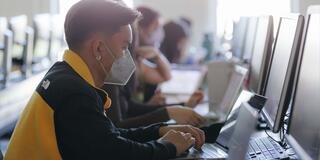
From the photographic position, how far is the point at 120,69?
1.49 metres

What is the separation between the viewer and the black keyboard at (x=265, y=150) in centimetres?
139

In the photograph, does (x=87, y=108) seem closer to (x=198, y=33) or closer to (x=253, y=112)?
(x=253, y=112)

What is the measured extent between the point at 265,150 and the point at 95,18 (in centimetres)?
59

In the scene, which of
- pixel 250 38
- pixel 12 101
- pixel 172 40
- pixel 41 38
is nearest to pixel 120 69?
pixel 250 38

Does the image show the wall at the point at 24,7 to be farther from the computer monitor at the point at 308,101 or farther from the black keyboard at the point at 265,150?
the computer monitor at the point at 308,101

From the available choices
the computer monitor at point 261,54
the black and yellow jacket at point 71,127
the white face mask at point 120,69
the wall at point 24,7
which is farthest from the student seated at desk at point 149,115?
the wall at point 24,7

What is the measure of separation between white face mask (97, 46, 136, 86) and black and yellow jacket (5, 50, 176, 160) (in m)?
0.08

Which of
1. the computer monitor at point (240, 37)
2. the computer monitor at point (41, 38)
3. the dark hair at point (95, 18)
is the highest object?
the dark hair at point (95, 18)

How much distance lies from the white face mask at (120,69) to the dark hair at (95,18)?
7 cm

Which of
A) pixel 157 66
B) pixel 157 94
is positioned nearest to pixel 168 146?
pixel 157 94

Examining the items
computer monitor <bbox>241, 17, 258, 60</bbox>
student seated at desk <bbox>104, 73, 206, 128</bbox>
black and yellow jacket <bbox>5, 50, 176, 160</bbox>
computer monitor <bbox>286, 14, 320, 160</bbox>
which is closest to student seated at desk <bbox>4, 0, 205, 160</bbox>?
black and yellow jacket <bbox>5, 50, 176, 160</bbox>

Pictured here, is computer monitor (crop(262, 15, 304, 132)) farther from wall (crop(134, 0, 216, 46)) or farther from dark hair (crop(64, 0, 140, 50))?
wall (crop(134, 0, 216, 46))

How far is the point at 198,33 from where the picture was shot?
6957 millimetres

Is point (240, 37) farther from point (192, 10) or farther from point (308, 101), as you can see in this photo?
point (192, 10)
